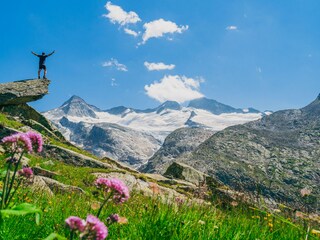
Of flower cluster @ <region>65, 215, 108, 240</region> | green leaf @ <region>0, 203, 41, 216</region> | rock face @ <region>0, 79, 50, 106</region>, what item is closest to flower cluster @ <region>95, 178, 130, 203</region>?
green leaf @ <region>0, 203, 41, 216</region>

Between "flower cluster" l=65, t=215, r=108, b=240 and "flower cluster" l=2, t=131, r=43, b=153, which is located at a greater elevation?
"flower cluster" l=2, t=131, r=43, b=153

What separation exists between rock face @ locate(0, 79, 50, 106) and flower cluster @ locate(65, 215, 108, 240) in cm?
4134

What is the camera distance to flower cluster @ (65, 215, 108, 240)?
8.27 ft

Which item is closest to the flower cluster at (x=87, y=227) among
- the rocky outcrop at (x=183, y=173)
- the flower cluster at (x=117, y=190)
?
the flower cluster at (x=117, y=190)

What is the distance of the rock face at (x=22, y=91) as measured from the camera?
41.2 meters

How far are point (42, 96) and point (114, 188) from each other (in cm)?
4174

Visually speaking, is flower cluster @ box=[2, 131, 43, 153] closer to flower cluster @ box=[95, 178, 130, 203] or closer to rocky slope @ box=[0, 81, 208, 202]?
flower cluster @ box=[95, 178, 130, 203]

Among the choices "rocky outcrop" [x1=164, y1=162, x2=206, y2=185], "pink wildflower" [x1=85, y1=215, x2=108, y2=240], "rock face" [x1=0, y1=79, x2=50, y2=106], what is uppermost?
"rock face" [x1=0, y1=79, x2=50, y2=106]

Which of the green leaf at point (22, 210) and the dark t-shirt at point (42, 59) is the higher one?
the dark t-shirt at point (42, 59)

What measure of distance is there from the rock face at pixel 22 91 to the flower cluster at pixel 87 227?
4134 centimetres

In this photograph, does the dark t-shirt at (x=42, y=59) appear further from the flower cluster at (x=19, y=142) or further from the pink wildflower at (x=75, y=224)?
the pink wildflower at (x=75, y=224)

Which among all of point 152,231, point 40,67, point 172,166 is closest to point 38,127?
point 40,67

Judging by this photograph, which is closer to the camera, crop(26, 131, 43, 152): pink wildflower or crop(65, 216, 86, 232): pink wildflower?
crop(65, 216, 86, 232): pink wildflower

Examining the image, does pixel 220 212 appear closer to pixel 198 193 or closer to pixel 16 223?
pixel 198 193
